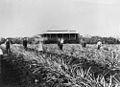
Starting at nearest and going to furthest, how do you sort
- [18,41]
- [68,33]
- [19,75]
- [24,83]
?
1. [24,83]
2. [19,75]
3. [18,41]
4. [68,33]

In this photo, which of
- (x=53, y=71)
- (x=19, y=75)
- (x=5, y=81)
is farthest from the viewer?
(x=19, y=75)

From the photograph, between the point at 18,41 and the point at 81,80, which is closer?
the point at 81,80

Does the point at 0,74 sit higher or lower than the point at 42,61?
lower

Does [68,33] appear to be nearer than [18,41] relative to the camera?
No

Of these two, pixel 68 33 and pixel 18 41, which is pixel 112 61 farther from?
pixel 68 33

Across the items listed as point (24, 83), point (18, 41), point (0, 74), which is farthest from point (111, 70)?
point (18, 41)

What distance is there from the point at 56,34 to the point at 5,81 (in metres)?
61.3

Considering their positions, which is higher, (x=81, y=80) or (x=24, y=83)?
(x=81, y=80)

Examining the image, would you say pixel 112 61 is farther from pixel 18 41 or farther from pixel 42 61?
pixel 18 41

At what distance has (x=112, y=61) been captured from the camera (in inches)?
324

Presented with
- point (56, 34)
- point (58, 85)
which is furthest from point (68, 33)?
point (58, 85)

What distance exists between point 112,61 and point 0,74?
15.5ft

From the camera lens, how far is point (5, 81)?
10.2 meters

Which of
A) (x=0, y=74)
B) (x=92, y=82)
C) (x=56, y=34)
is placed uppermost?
(x=92, y=82)
